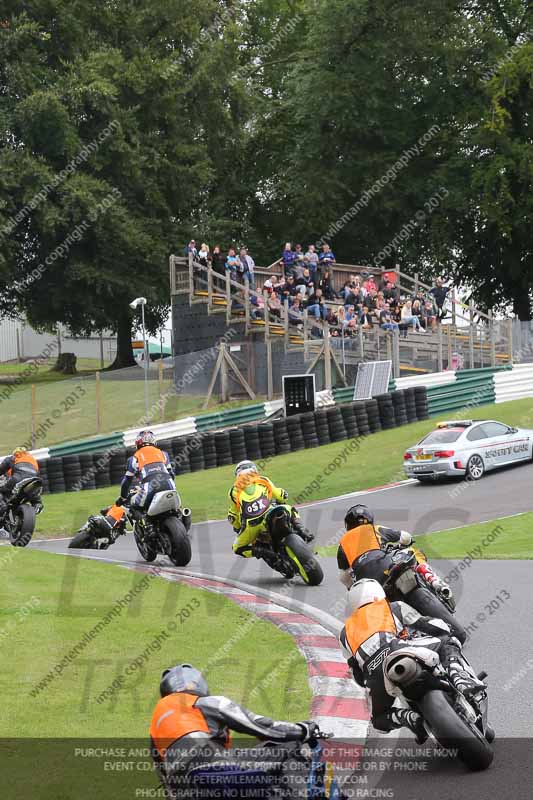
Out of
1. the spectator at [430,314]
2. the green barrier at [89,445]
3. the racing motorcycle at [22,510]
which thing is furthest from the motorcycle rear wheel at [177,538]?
the spectator at [430,314]

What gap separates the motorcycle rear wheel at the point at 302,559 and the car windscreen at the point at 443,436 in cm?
1016

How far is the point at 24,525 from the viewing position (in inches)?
630

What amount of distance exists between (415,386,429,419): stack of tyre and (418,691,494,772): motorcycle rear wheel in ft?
72.4

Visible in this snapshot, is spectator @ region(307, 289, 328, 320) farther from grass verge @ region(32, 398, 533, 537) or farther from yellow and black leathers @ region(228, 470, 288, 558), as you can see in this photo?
yellow and black leathers @ region(228, 470, 288, 558)

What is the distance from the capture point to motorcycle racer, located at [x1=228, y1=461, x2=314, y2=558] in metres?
12.5

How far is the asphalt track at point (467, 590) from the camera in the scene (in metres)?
6.19

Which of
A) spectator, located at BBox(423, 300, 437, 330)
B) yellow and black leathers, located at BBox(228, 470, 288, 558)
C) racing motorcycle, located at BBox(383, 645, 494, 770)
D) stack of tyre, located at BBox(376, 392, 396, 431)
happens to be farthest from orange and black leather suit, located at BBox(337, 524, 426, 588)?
spectator, located at BBox(423, 300, 437, 330)

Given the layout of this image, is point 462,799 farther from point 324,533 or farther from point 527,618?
point 324,533

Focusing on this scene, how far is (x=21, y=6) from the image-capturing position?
138 ft

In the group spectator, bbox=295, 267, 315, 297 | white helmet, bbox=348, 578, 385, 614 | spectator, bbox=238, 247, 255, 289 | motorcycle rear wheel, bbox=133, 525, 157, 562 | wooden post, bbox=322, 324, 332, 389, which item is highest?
spectator, bbox=238, 247, 255, 289

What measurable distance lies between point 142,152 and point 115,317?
6702 millimetres

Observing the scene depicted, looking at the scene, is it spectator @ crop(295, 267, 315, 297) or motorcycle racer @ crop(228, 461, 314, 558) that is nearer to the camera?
motorcycle racer @ crop(228, 461, 314, 558)

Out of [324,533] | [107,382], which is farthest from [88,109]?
[324,533]

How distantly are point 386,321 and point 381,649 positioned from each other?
24573mm
